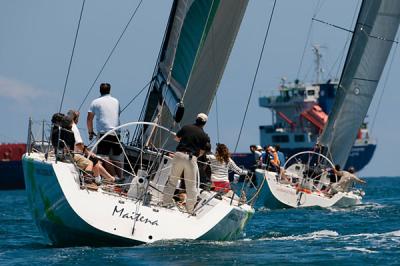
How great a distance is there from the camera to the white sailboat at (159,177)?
42.0 ft

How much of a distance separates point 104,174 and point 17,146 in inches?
2338

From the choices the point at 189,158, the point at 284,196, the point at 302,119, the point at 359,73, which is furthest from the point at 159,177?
the point at 302,119

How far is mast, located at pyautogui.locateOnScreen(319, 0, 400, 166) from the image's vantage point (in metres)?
32.1

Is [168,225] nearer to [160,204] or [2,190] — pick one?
[160,204]

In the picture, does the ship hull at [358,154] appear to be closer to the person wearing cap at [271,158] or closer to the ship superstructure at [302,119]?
the ship superstructure at [302,119]

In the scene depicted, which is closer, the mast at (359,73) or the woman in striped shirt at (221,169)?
the woman in striped shirt at (221,169)

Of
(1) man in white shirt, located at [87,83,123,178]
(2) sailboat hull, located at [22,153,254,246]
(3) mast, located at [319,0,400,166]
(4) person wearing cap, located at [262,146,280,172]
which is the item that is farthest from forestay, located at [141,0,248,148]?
(3) mast, located at [319,0,400,166]

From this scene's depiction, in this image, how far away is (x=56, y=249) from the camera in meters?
13.3

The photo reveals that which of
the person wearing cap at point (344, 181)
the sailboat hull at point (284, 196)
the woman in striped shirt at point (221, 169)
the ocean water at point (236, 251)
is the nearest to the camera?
the ocean water at point (236, 251)

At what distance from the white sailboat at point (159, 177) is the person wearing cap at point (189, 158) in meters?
0.19

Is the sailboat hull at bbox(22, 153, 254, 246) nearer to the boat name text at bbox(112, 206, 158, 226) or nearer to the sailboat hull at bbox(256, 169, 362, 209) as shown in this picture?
the boat name text at bbox(112, 206, 158, 226)

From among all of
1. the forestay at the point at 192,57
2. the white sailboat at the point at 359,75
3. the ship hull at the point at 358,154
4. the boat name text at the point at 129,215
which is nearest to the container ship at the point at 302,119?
the ship hull at the point at 358,154

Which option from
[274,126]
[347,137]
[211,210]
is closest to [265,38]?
[211,210]

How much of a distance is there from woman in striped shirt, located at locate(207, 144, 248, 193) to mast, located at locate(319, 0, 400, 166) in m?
16.6
